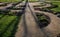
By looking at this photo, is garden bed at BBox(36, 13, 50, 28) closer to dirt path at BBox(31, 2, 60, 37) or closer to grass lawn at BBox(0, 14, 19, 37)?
dirt path at BBox(31, 2, 60, 37)

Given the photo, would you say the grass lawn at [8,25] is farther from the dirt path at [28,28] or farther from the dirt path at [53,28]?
the dirt path at [53,28]

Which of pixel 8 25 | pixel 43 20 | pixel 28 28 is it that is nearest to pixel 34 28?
pixel 28 28

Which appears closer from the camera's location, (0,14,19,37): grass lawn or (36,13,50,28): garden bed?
(0,14,19,37): grass lawn

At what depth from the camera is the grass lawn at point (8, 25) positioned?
2.15 meters

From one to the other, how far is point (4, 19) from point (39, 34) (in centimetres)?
78

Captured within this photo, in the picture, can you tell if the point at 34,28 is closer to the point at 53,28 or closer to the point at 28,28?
the point at 28,28

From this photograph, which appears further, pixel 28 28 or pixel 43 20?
pixel 43 20

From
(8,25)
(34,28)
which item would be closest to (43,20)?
(34,28)

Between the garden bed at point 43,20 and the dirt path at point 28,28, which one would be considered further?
the garden bed at point 43,20

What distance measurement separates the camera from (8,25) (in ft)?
7.86

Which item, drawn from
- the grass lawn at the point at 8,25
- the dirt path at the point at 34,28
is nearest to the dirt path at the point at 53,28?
the dirt path at the point at 34,28

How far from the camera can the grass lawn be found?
7.05ft

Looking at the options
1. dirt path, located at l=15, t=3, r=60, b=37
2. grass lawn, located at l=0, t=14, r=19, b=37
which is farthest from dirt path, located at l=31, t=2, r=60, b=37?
grass lawn, located at l=0, t=14, r=19, b=37

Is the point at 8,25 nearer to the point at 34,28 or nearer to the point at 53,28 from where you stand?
the point at 34,28
